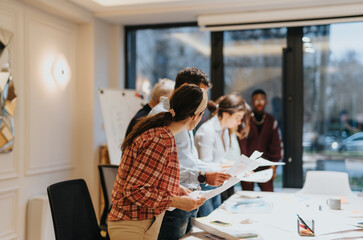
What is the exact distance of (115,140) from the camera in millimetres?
4453

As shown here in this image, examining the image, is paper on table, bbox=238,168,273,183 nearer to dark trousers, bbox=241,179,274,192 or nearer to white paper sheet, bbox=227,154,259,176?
white paper sheet, bbox=227,154,259,176

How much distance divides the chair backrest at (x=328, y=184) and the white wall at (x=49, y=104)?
8.24 feet

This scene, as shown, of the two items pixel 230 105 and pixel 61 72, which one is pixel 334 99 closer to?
pixel 230 105

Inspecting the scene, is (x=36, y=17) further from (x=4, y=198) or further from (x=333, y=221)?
(x=333, y=221)

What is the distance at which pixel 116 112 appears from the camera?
14.8 ft

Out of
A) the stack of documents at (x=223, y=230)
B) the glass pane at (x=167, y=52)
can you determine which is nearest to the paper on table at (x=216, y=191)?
the stack of documents at (x=223, y=230)

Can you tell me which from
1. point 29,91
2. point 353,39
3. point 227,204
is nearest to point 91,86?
point 29,91

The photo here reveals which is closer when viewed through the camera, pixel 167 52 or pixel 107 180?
pixel 107 180

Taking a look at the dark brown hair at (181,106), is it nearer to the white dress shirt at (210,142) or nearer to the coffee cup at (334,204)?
the white dress shirt at (210,142)

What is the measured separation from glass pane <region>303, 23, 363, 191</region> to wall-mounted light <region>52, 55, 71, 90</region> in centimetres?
279

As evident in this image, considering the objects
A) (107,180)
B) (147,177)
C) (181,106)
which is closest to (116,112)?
(107,180)

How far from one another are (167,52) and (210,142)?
2.45 meters

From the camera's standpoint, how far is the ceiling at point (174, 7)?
13.8 feet

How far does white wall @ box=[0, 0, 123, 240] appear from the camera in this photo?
12.4ft
